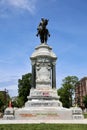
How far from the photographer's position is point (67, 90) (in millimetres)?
90375

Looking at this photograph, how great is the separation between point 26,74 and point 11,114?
A: 40871 mm

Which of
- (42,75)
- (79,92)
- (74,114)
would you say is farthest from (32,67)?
(79,92)

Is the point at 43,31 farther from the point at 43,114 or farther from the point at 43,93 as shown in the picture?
the point at 43,114

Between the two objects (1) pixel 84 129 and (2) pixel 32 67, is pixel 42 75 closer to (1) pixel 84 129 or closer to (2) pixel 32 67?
(2) pixel 32 67

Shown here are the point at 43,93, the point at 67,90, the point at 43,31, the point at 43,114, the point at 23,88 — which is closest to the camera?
the point at 43,114

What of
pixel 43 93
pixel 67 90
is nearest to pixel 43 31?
pixel 43 93

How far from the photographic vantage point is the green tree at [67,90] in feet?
293

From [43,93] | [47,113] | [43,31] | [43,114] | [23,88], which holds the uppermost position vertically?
[43,31]

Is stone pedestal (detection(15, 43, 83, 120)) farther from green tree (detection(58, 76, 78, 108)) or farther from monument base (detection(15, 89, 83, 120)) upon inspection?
green tree (detection(58, 76, 78, 108))

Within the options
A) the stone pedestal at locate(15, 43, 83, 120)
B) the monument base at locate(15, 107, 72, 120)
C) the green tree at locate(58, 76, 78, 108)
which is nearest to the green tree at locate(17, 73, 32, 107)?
the green tree at locate(58, 76, 78, 108)

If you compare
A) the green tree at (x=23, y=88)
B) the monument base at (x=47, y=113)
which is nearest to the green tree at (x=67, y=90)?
the green tree at (x=23, y=88)

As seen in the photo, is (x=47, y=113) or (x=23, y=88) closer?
(x=47, y=113)

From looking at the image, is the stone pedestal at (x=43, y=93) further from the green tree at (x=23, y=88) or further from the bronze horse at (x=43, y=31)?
the green tree at (x=23, y=88)

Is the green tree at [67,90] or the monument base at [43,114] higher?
the green tree at [67,90]
